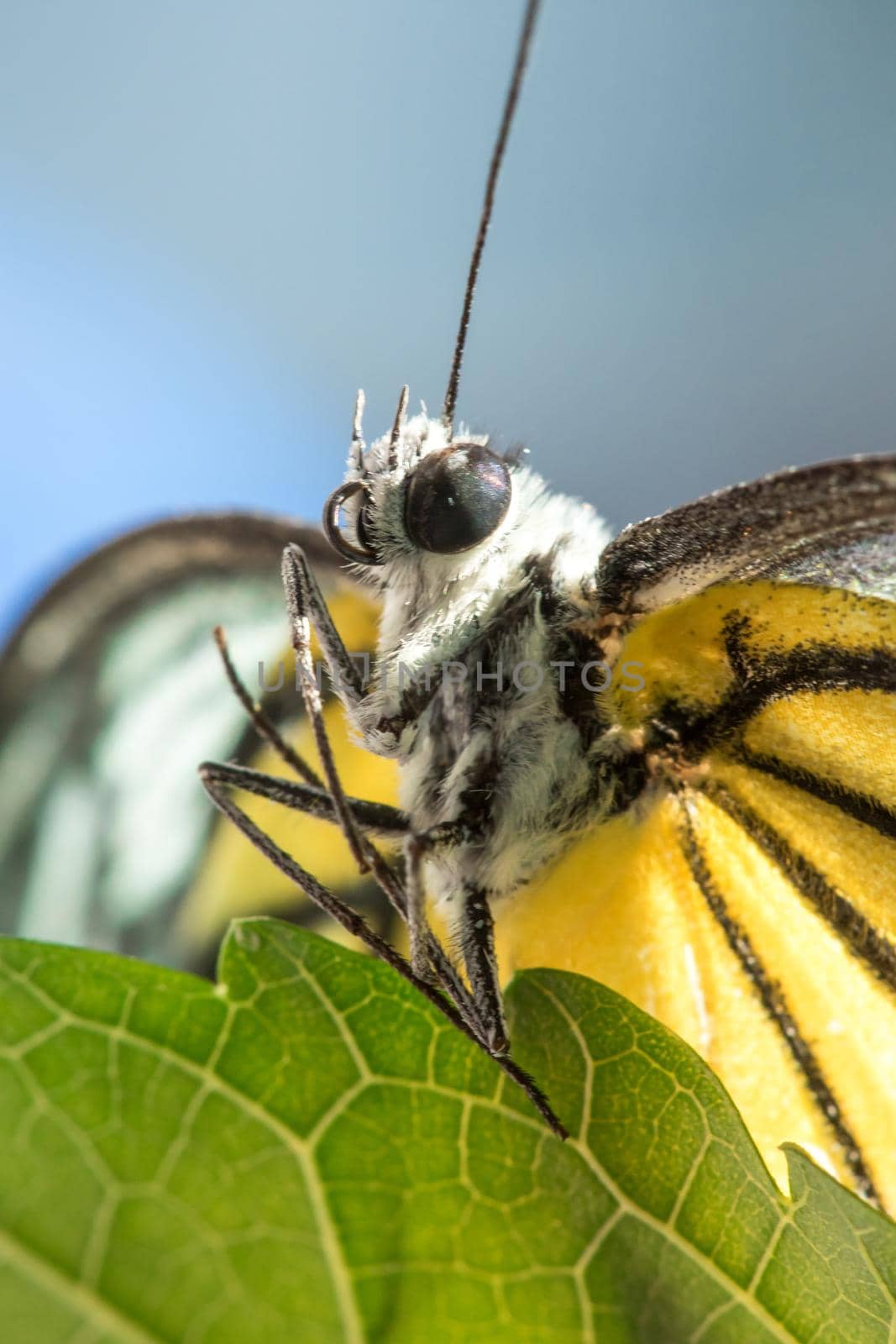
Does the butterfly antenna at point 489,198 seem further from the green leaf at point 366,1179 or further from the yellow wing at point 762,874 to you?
the green leaf at point 366,1179

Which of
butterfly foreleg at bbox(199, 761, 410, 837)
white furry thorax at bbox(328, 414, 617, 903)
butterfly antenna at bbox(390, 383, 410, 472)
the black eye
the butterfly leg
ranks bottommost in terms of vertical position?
the butterfly leg

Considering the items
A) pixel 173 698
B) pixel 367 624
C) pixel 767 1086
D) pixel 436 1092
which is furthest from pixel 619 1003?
pixel 173 698

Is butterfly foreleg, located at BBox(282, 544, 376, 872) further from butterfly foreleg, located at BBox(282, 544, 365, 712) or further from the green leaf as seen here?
the green leaf

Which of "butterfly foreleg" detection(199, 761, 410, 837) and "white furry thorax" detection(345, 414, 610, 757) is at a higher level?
"white furry thorax" detection(345, 414, 610, 757)

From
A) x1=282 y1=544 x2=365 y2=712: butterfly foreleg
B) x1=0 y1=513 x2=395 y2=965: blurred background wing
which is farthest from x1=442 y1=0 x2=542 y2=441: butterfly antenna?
x1=0 y1=513 x2=395 y2=965: blurred background wing

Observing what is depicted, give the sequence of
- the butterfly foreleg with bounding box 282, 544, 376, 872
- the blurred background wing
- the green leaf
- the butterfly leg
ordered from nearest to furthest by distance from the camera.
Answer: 1. the green leaf
2. the butterfly leg
3. the butterfly foreleg with bounding box 282, 544, 376, 872
4. the blurred background wing

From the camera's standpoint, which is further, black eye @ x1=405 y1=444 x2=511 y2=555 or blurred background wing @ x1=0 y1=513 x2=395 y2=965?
blurred background wing @ x1=0 y1=513 x2=395 y2=965

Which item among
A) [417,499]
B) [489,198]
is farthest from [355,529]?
[489,198]
